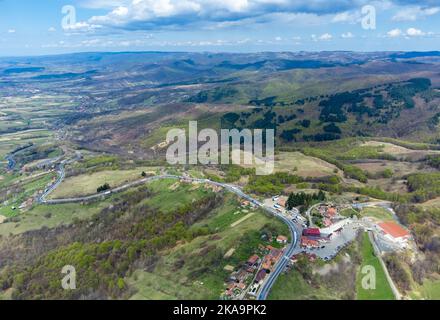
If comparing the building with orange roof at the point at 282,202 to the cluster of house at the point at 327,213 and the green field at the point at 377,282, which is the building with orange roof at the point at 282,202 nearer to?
the cluster of house at the point at 327,213

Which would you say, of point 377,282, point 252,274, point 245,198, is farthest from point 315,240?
point 245,198

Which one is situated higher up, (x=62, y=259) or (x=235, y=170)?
(x=235, y=170)

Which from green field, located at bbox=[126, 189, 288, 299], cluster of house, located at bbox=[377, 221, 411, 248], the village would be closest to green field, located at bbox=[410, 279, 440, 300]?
the village

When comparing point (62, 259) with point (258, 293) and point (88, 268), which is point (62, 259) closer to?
point (88, 268)

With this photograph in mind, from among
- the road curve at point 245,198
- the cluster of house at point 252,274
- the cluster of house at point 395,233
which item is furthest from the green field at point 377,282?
the cluster of house at point 252,274

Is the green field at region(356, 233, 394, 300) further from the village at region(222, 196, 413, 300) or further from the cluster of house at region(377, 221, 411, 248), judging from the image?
the cluster of house at region(377, 221, 411, 248)
